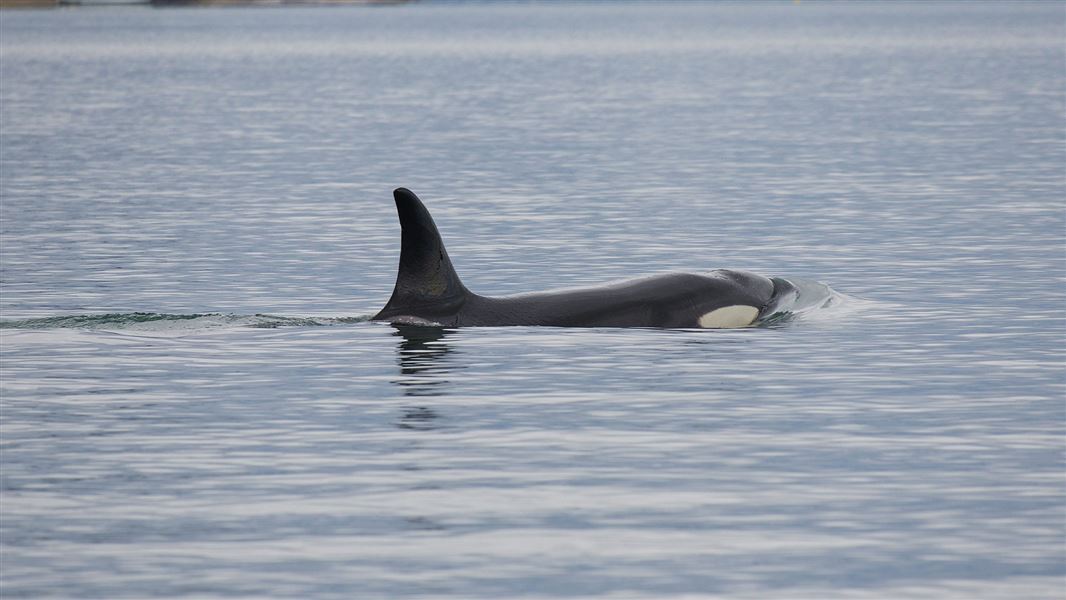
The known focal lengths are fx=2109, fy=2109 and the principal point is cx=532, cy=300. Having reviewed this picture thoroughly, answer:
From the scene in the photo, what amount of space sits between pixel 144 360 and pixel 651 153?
111ft

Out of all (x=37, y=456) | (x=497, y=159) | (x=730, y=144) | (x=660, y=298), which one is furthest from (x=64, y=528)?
(x=730, y=144)

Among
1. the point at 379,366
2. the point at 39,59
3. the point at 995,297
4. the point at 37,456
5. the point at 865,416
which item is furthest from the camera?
the point at 39,59

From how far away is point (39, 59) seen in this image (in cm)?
14738

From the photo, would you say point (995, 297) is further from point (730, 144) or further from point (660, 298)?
point (730, 144)

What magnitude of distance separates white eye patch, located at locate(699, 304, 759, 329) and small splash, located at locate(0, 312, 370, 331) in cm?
383

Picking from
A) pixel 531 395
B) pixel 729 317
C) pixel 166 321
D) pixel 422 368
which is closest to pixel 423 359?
pixel 422 368

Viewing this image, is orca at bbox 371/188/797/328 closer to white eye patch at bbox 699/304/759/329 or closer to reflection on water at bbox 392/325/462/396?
white eye patch at bbox 699/304/759/329

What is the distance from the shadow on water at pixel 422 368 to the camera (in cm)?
1734

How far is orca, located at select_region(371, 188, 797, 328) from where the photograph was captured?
21391mm

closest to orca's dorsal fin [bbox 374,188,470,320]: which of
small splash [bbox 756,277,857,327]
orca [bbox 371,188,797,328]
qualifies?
orca [bbox 371,188,797,328]

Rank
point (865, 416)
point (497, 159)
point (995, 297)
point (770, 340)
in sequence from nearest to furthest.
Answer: point (865, 416)
point (770, 340)
point (995, 297)
point (497, 159)

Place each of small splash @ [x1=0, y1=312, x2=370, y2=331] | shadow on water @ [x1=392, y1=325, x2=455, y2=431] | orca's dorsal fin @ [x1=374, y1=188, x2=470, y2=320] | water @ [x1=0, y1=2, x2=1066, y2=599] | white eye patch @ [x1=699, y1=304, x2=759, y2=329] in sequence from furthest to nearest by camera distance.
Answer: small splash @ [x1=0, y1=312, x2=370, y2=331]
white eye patch @ [x1=699, y1=304, x2=759, y2=329]
orca's dorsal fin @ [x1=374, y1=188, x2=470, y2=320]
shadow on water @ [x1=392, y1=325, x2=455, y2=431]
water @ [x1=0, y1=2, x2=1066, y2=599]

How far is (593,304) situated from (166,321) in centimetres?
470

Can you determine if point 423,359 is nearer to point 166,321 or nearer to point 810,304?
point 166,321
